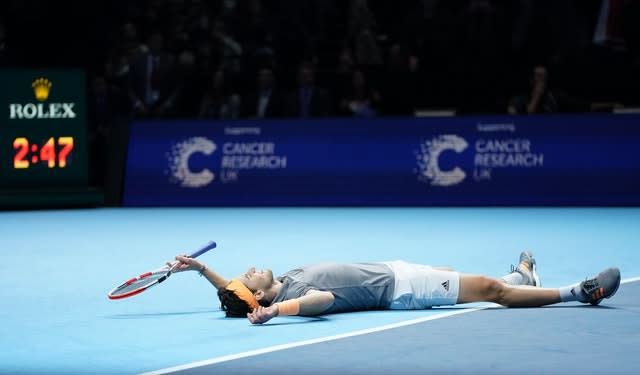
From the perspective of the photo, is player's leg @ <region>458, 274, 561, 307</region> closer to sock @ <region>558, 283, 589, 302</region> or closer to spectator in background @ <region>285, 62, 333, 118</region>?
sock @ <region>558, 283, 589, 302</region>

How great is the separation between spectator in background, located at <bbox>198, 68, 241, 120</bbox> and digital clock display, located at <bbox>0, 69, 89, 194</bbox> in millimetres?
2250

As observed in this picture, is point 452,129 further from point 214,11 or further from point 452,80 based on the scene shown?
point 214,11

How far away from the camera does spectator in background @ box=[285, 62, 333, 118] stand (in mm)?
19594

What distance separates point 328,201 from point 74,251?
6.75 m

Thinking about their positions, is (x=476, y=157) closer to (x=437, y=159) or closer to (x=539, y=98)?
(x=437, y=159)

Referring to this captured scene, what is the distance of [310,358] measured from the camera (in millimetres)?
6570

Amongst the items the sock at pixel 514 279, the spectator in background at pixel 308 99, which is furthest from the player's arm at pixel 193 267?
the spectator in background at pixel 308 99

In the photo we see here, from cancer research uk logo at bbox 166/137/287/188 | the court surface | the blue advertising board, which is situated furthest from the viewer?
cancer research uk logo at bbox 166/137/287/188

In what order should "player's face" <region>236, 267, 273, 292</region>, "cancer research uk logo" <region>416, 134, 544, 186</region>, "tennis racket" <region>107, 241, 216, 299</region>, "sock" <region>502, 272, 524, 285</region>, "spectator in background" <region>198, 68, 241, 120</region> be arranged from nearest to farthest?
1. "tennis racket" <region>107, 241, 216, 299</region>
2. "player's face" <region>236, 267, 273, 292</region>
3. "sock" <region>502, 272, 524, 285</region>
4. "cancer research uk logo" <region>416, 134, 544, 186</region>
5. "spectator in background" <region>198, 68, 241, 120</region>

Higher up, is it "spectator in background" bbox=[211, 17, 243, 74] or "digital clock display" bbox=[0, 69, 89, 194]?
"spectator in background" bbox=[211, 17, 243, 74]

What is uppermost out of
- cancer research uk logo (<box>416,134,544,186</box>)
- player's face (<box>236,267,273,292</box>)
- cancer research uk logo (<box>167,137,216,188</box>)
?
player's face (<box>236,267,273,292</box>)

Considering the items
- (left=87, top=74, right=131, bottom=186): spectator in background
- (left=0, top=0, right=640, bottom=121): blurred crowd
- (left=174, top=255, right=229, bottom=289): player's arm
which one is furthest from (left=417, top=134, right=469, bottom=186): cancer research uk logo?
(left=174, top=255, right=229, bottom=289): player's arm

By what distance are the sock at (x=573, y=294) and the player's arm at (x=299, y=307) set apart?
1.64 metres

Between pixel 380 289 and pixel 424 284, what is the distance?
309 millimetres
